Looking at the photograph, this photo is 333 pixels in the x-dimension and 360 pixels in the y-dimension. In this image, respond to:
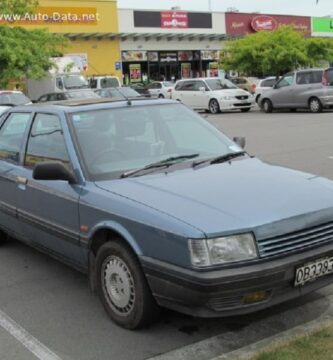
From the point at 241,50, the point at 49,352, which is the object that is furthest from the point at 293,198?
Result: the point at 241,50

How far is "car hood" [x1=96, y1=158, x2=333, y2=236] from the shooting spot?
149 inches

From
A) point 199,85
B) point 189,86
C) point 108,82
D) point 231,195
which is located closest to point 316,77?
point 199,85

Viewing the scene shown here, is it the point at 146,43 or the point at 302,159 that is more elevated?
the point at 146,43

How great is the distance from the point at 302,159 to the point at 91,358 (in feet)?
28.1

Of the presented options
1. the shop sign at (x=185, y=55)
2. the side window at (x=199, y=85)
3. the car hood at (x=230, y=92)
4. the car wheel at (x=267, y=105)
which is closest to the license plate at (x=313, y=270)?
the car wheel at (x=267, y=105)

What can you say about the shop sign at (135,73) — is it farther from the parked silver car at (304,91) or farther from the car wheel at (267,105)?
the parked silver car at (304,91)

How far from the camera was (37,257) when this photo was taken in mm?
6117

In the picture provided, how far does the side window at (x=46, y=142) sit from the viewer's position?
16.7ft

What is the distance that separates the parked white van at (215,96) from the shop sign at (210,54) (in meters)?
22.9

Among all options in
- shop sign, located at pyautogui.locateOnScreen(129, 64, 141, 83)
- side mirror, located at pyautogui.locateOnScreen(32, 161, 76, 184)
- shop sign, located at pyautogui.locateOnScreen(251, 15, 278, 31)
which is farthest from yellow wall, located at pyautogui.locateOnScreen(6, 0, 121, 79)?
side mirror, located at pyautogui.locateOnScreen(32, 161, 76, 184)

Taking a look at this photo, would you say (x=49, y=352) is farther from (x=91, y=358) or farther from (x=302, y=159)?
(x=302, y=159)

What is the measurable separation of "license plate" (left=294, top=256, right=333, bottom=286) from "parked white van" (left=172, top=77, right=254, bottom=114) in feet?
73.4

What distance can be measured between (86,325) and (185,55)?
46.8 m

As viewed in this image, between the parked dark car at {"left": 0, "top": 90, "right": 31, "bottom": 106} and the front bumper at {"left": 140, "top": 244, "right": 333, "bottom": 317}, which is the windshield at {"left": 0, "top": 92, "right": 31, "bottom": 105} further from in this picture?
the front bumper at {"left": 140, "top": 244, "right": 333, "bottom": 317}
